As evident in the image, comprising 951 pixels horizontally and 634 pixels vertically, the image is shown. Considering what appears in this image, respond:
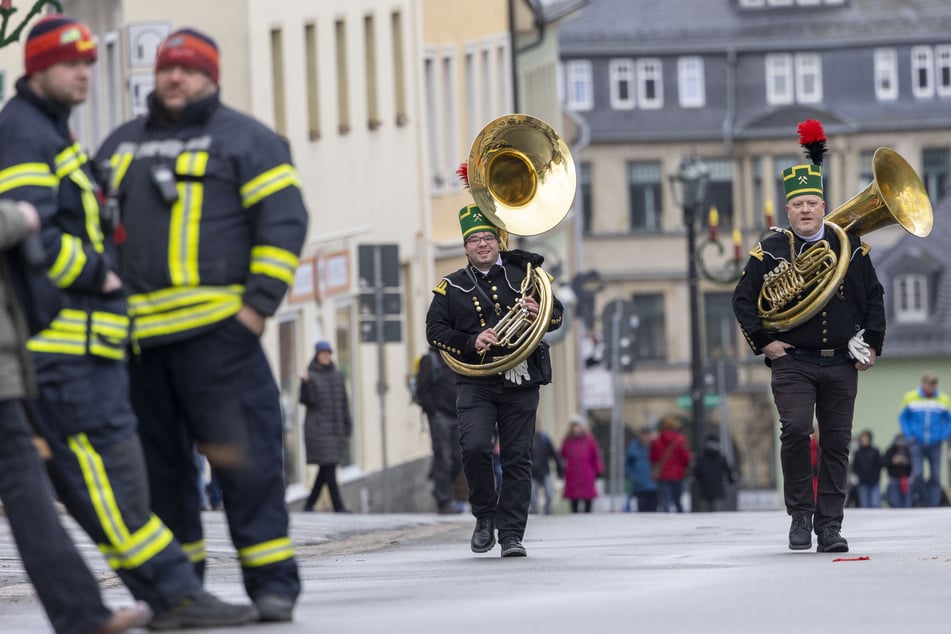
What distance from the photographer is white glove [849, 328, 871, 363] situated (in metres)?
14.0

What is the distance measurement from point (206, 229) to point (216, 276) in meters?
0.16

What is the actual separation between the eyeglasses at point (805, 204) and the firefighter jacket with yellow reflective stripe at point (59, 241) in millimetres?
5874

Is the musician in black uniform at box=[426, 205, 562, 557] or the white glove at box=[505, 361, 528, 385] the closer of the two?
the musician in black uniform at box=[426, 205, 562, 557]

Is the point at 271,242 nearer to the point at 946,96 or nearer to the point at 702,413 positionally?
the point at 702,413

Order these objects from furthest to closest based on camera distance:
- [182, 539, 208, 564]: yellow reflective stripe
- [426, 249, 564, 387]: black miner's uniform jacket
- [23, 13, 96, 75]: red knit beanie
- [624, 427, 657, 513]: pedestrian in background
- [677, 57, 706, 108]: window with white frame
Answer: [677, 57, 706, 108]: window with white frame → [624, 427, 657, 513]: pedestrian in background → [426, 249, 564, 387]: black miner's uniform jacket → [182, 539, 208, 564]: yellow reflective stripe → [23, 13, 96, 75]: red knit beanie

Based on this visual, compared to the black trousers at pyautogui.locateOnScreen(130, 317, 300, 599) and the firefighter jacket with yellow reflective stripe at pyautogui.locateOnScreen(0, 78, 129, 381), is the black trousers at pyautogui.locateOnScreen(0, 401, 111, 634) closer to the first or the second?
the firefighter jacket with yellow reflective stripe at pyautogui.locateOnScreen(0, 78, 129, 381)

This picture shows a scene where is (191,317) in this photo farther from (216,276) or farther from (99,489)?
(99,489)

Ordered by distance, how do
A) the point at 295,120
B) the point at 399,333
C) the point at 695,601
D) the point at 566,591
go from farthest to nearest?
the point at 295,120, the point at 399,333, the point at 566,591, the point at 695,601

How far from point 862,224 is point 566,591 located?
4468 mm

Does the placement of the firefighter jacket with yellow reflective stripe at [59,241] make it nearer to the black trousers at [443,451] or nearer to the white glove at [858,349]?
the white glove at [858,349]

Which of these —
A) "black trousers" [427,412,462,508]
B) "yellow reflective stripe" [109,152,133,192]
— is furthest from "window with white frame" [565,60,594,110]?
"yellow reflective stripe" [109,152,133,192]

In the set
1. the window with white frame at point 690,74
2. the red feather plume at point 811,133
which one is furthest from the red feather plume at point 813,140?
the window with white frame at point 690,74

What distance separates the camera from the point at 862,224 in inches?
588

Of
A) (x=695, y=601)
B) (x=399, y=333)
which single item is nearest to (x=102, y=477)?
(x=695, y=601)
